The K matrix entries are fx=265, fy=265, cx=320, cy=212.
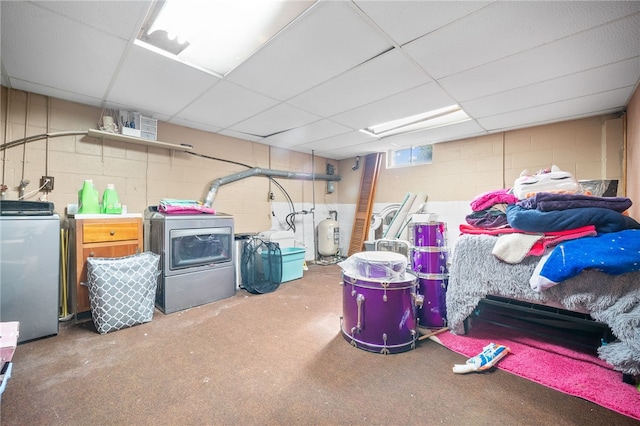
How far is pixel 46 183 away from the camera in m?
2.61

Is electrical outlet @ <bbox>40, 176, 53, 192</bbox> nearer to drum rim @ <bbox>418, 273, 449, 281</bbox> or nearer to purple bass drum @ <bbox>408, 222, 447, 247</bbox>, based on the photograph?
purple bass drum @ <bbox>408, 222, 447, 247</bbox>

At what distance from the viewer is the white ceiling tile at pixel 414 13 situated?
147cm

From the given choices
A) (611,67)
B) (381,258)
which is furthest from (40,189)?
(611,67)

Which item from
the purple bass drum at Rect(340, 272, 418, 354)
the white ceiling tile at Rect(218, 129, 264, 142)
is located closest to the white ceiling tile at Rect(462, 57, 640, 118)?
the purple bass drum at Rect(340, 272, 418, 354)

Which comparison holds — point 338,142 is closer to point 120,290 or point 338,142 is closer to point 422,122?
point 422,122

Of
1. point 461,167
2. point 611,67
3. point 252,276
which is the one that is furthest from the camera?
point 461,167

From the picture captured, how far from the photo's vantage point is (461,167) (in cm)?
409

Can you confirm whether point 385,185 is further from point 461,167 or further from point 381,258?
point 381,258

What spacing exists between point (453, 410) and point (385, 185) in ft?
13.2

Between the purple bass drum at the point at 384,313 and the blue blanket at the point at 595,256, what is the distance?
822 mm

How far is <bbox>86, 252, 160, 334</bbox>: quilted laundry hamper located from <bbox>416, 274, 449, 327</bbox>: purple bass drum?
2438mm

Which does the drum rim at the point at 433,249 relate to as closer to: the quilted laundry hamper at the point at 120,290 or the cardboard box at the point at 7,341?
the quilted laundry hamper at the point at 120,290

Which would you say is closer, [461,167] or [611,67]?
[611,67]

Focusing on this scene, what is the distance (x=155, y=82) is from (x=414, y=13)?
2.16 m
